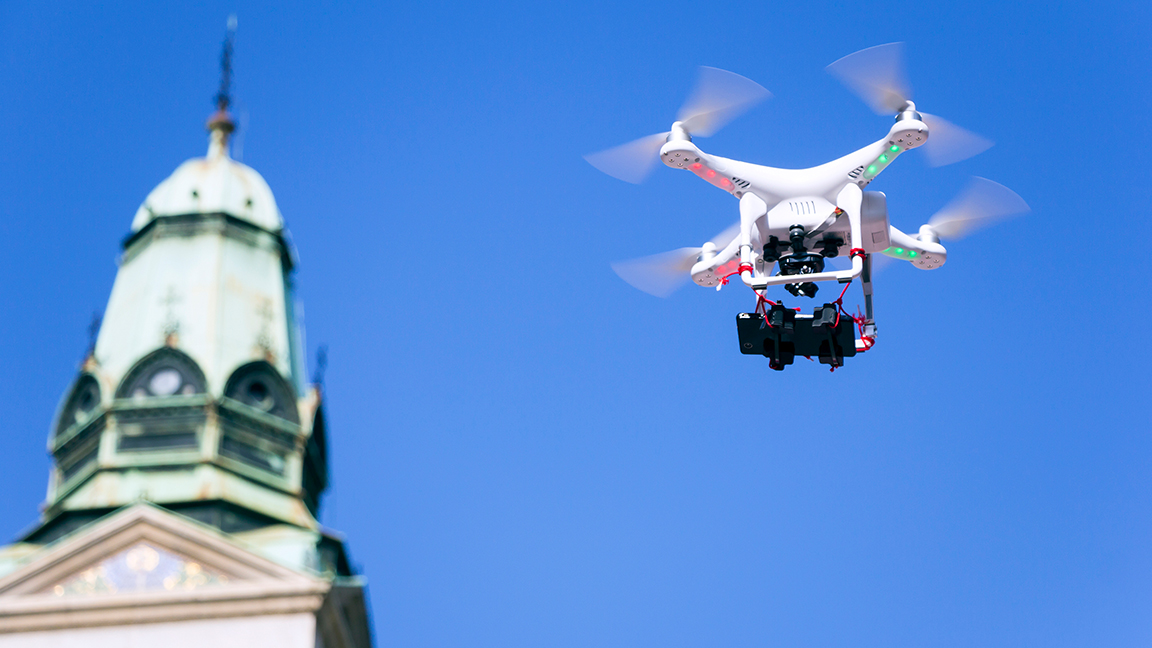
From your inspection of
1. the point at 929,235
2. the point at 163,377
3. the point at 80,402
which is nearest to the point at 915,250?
the point at 929,235

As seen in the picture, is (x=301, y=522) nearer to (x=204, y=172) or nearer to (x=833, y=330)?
(x=204, y=172)

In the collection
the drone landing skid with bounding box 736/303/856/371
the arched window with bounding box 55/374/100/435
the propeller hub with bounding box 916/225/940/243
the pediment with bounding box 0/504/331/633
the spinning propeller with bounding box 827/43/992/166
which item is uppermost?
the arched window with bounding box 55/374/100/435

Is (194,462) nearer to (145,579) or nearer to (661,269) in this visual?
(145,579)

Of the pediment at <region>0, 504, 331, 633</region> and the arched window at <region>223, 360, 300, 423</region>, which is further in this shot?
the arched window at <region>223, 360, 300, 423</region>

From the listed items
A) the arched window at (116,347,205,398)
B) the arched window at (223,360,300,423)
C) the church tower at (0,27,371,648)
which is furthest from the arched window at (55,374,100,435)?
the arched window at (223,360,300,423)

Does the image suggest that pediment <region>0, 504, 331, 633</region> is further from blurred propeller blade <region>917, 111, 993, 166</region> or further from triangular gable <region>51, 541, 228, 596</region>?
blurred propeller blade <region>917, 111, 993, 166</region>

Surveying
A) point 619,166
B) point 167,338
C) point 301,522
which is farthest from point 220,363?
point 619,166
